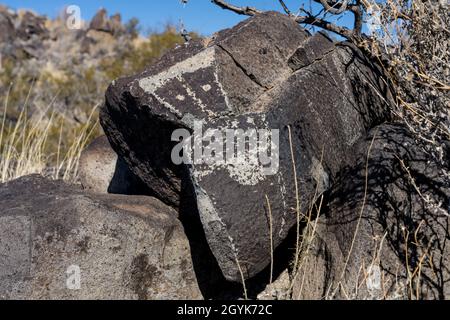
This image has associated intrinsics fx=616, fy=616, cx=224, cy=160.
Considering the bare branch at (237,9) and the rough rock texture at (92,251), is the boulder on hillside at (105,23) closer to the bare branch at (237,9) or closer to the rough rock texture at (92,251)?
the bare branch at (237,9)

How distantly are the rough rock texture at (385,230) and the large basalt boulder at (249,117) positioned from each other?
20 centimetres

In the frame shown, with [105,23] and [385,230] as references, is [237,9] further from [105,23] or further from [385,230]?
[105,23]

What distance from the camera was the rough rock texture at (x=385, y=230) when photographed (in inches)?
130

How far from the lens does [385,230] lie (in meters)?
3.42

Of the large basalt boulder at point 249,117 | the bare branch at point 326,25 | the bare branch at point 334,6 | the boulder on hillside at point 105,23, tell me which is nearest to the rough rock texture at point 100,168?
the large basalt boulder at point 249,117

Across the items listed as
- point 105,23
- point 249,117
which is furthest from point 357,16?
point 105,23

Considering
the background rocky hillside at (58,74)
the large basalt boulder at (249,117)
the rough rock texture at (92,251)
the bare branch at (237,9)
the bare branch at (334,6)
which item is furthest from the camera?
the background rocky hillside at (58,74)

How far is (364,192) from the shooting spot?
355 centimetres

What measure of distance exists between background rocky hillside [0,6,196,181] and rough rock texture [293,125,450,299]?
162 cm

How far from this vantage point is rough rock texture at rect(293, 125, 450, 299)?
331cm

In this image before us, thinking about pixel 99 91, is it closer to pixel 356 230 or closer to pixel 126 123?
pixel 126 123

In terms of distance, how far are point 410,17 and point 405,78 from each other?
469 millimetres

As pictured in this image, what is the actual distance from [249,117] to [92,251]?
1.16 metres
